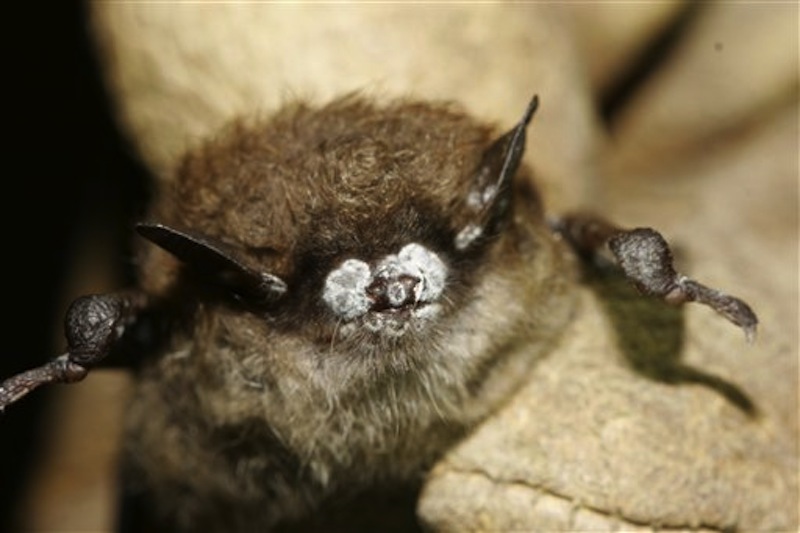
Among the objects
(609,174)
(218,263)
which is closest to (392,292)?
(218,263)

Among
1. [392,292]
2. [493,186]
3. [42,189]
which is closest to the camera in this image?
[392,292]

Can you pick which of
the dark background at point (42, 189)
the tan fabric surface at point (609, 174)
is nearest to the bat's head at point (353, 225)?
the tan fabric surface at point (609, 174)

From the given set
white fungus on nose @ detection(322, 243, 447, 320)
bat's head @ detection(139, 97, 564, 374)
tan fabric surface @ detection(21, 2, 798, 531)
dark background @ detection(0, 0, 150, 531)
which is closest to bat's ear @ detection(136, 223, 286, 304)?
bat's head @ detection(139, 97, 564, 374)

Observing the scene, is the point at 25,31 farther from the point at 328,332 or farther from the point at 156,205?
the point at 328,332

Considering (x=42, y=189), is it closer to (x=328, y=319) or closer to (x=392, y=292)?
(x=328, y=319)

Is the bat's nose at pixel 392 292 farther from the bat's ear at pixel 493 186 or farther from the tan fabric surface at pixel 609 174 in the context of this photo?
the tan fabric surface at pixel 609 174

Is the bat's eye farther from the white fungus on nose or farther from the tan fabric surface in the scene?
the tan fabric surface

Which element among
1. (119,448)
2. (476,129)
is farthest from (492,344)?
(119,448)
